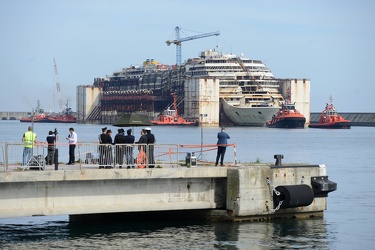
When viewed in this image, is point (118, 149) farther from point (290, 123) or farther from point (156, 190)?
point (290, 123)

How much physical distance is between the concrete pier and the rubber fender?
264 millimetres

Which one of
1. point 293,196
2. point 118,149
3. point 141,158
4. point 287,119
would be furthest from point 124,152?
point 287,119

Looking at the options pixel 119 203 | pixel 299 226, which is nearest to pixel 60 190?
pixel 119 203

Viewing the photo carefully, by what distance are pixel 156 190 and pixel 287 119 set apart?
166128mm

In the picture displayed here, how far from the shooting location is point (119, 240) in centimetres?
2822

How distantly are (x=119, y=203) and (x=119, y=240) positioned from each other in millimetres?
1215

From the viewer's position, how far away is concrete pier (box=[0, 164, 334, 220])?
27.0 m

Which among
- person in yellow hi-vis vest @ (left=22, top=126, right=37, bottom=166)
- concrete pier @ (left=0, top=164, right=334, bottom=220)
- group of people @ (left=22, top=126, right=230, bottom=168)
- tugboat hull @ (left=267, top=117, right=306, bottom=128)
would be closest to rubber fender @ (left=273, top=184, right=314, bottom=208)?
concrete pier @ (left=0, top=164, right=334, bottom=220)

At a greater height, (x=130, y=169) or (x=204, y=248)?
(x=130, y=169)

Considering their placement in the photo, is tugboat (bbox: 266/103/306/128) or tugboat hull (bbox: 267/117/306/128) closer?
tugboat (bbox: 266/103/306/128)

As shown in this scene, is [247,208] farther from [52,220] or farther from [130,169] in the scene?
[52,220]

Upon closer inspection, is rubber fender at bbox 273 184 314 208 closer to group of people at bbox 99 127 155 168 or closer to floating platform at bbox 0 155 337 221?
floating platform at bbox 0 155 337 221

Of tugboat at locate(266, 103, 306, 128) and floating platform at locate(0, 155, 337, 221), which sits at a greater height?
tugboat at locate(266, 103, 306, 128)

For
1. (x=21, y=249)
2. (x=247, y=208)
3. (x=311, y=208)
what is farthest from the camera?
(x=311, y=208)
